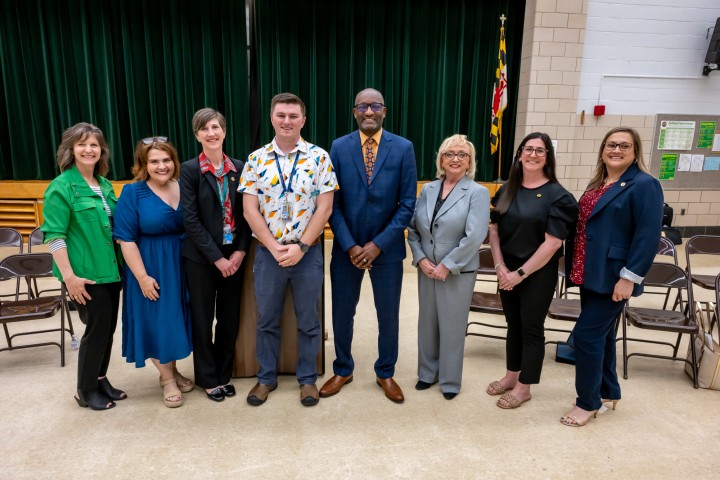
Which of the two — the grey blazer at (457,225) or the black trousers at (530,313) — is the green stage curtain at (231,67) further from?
the black trousers at (530,313)

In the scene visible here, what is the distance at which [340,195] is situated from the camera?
2.62m

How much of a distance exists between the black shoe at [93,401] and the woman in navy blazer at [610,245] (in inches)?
99.4

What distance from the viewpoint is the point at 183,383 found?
9.30 ft

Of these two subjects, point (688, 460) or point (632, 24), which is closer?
point (688, 460)

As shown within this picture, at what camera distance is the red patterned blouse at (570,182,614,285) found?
2.35 meters

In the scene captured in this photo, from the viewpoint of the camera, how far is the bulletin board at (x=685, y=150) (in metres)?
6.79

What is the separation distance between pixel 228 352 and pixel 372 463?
1098mm

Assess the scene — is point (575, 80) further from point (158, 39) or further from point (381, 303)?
point (158, 39)

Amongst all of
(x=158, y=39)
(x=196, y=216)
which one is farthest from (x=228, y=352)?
(x=158, y=39)

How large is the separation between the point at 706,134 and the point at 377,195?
6685 mm

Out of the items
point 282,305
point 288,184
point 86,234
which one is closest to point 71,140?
point 86,234

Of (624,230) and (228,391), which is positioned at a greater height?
(624,230)

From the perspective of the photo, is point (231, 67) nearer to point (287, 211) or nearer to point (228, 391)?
point (287, 211)

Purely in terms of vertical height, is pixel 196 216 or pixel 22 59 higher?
pixel 22 59
